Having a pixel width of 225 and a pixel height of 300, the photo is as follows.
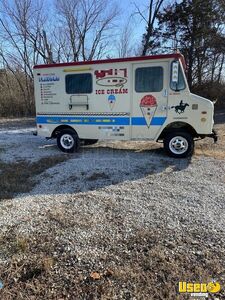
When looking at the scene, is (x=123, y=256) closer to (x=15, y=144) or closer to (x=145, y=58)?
(x=145, y=58)

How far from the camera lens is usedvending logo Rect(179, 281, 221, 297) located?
7.22 ft

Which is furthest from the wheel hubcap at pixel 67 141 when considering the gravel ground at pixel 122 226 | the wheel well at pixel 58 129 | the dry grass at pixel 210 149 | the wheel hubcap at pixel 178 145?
the dry grass at pixel 210 149

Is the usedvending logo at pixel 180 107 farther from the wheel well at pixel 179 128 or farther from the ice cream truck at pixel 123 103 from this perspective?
the wheel well at pixel 179 128

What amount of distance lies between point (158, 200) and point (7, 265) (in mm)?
2415

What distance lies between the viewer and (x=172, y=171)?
5414 millimetres

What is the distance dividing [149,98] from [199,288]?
4775mm

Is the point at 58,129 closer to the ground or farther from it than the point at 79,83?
closer to the ground

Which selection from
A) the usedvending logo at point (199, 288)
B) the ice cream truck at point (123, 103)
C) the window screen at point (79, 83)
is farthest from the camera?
the window screen at point (79, 83)

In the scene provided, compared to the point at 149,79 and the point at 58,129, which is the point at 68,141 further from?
the point at 149,79

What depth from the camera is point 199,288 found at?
7.38 ft

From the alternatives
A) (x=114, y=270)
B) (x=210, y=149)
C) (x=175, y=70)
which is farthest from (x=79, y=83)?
(x=114, y=270)

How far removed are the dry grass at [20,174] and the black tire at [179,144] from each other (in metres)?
2.83

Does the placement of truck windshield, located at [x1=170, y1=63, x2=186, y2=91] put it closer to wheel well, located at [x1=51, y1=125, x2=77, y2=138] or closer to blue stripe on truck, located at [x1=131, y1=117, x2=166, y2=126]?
blue stripe on truck, located at [x1=131, y1=117, x2=166, y2=126]

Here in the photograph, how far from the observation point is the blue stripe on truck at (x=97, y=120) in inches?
252
